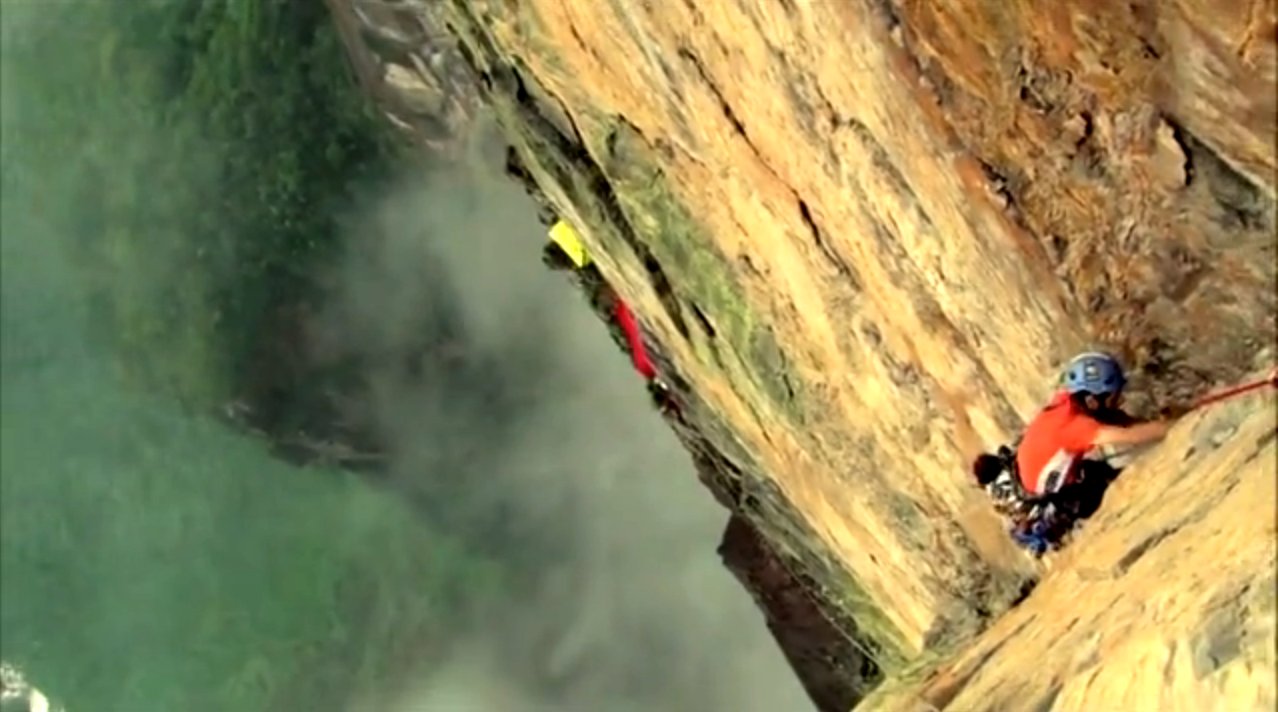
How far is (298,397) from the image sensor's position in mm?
12094

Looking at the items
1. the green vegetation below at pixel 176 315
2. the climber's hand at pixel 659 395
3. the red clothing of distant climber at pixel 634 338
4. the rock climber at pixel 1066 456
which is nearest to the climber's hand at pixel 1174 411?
the rock climber at pixel 1066 456

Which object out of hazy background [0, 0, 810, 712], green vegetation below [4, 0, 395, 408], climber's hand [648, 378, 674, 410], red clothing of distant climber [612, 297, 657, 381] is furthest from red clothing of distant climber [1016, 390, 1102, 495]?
green vegetation below [4, 0, 395, 408]

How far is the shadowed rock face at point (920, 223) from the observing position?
4152mm

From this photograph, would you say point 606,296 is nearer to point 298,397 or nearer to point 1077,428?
point 298,397

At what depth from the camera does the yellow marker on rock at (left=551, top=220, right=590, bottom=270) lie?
32.1 ft

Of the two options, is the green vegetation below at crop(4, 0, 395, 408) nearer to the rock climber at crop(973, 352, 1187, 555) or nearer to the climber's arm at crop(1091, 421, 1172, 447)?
the rock climber at crop(973, 352, 1187, 555)

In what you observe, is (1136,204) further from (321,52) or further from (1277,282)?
(321,52)

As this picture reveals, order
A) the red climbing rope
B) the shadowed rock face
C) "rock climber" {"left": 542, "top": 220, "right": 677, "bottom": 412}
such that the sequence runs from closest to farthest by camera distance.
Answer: the red climbing rope < the shadowed rock face < "rock climber" {"left": 542, "top": 220, "right": 677, "bottom": 412}

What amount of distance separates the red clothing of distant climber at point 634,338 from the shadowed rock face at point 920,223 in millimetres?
1692

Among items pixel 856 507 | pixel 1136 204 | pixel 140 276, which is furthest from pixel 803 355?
pixel 140 276

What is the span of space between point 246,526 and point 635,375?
3.45 m

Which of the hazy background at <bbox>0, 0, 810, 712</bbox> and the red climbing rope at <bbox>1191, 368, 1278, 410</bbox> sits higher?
the red climbing rope at <bbox>1191, 368, 1278, 410</bbox>

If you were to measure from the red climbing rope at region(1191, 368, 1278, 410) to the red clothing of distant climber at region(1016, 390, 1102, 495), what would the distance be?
1.13ft

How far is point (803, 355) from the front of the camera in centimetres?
640
